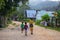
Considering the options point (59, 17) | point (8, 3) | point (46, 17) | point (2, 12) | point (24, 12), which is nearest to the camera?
point (8, 3)

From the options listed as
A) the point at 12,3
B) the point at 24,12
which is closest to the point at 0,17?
the point at 12,3

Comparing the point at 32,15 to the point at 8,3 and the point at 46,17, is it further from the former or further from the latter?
the point at 8,3

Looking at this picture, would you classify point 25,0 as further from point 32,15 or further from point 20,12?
point 20,12

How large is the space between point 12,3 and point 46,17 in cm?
1966

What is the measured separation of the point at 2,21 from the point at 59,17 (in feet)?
38.2

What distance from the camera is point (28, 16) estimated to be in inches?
4685

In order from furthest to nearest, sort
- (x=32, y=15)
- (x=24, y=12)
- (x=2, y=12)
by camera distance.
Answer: (x=24, y=12) → (x=32, y=15) → (x=2, y=12)

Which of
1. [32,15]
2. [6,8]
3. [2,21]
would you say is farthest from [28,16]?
[6,8]

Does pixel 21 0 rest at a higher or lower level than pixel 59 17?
higher

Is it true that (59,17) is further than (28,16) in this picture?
No

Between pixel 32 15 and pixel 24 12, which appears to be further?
pixel 24 12

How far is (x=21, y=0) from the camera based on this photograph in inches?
1746

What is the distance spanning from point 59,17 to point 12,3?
1047 cm

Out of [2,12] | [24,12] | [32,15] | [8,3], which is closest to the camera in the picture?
[8,3]
